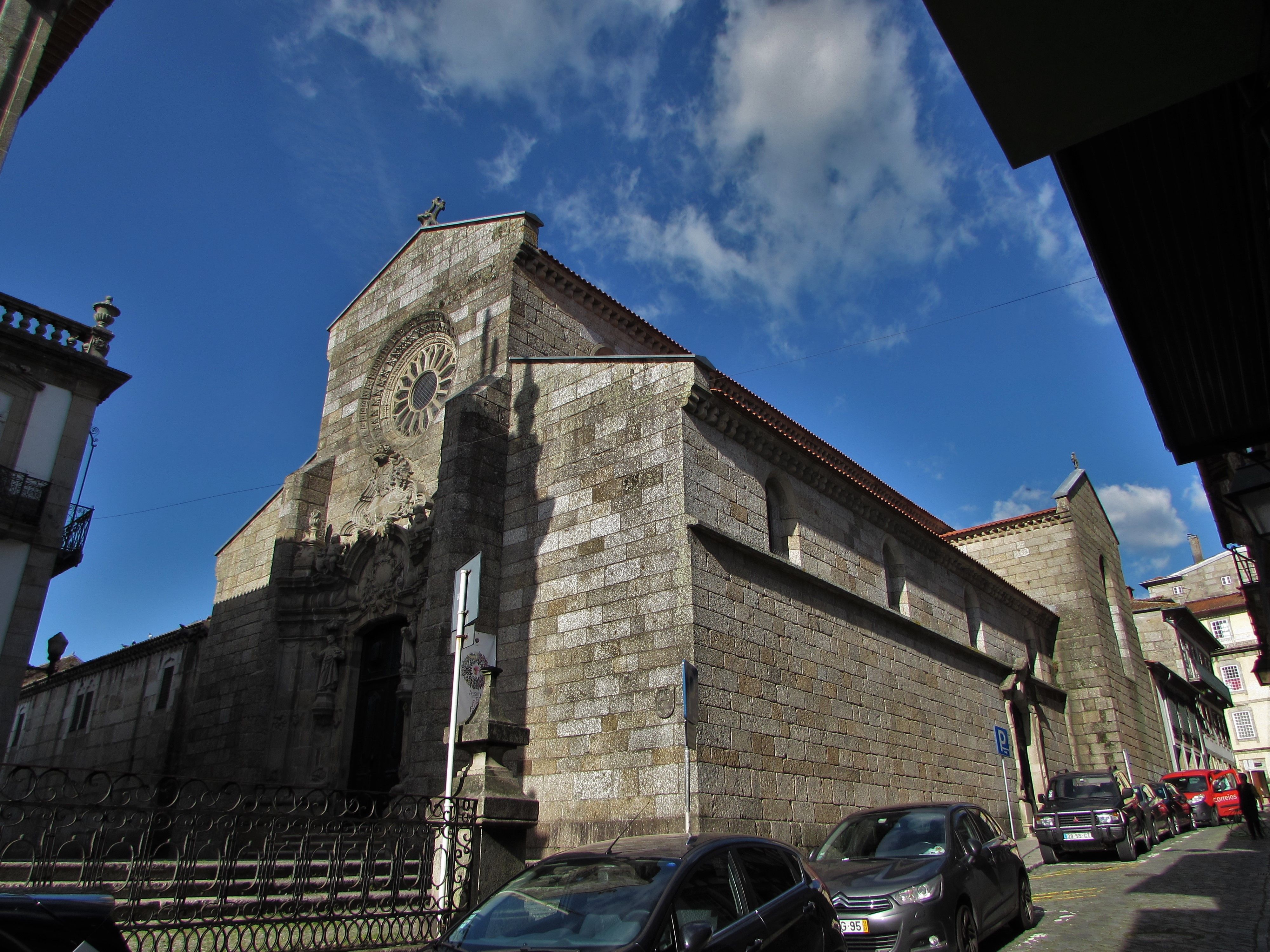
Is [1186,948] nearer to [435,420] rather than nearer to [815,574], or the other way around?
[815,574]

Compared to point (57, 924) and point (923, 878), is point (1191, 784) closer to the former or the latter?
point (923, 878)

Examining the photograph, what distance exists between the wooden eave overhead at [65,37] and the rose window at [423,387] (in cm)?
714

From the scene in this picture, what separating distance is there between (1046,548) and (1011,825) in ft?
40.3

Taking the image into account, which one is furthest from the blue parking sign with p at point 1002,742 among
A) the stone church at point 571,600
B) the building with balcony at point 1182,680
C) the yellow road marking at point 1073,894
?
the building with balcony at point 1182,680

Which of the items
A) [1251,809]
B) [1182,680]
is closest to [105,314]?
[1251,809]

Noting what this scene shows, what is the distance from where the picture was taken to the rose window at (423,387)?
15594 mm

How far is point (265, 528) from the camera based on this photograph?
17.1m

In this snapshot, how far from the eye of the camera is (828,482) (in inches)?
547

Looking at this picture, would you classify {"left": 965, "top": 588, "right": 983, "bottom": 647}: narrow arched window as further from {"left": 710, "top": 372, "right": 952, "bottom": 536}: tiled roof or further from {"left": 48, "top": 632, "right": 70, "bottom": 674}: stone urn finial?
{"left": 48, "top": 632, "right": 70, "bottom": 674}: stone urn finial

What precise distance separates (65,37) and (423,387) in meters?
7.91

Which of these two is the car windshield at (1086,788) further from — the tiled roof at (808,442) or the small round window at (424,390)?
the small round window at (424,390)

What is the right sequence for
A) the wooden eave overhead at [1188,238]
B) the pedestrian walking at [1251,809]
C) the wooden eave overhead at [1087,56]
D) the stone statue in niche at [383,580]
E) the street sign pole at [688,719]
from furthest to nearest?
1. the pedestrian walking at [1251,809]
2. the stone statue in niche at [383,580]
3. the street sign pole at [688,719]
4. the wooden eave overhead at [1188,238]
5. the wooden eave overhead at [1087,56]

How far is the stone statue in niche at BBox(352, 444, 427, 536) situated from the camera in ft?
48.5

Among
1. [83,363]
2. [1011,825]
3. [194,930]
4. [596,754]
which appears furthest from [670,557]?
[83,363]
